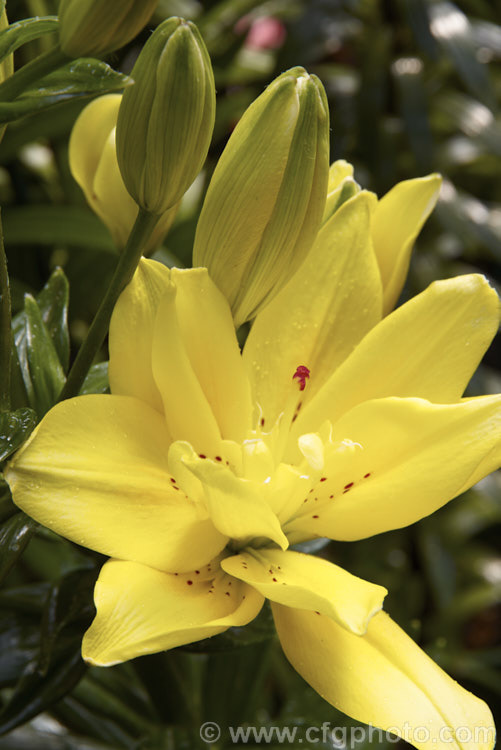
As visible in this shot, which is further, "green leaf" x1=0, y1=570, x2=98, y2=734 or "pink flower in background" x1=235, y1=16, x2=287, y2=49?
"pink flower in background" x1=235, y1=16, x2=287, y2=49

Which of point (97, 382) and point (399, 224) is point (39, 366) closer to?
point (97, 382)

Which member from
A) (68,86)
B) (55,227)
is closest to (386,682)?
(68,86)

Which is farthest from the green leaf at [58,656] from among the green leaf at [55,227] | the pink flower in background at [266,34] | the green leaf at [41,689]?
the pink flower in background at [266,34]

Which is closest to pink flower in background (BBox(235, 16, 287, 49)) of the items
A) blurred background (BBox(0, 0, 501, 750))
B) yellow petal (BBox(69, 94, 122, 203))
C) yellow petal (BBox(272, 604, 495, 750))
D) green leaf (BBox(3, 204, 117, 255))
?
blurred background (BBox(0, 0, 501, 750))

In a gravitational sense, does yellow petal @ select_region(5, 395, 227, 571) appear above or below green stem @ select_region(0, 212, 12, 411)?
below

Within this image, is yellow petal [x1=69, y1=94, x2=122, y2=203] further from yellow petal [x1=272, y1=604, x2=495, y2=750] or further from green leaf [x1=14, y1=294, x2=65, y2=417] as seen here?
yellow petal [x1=272, y1=604, x2=495, y2=750]

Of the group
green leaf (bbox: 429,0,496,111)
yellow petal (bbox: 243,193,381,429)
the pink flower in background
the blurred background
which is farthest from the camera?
the pink flower in background

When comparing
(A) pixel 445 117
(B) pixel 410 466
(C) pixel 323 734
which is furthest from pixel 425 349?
(A) pixel 445 117

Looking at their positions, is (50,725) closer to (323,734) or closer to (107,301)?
(323,734)

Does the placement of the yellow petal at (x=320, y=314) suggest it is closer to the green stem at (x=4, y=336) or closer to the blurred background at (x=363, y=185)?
the green stem at (x=4, y=336)
